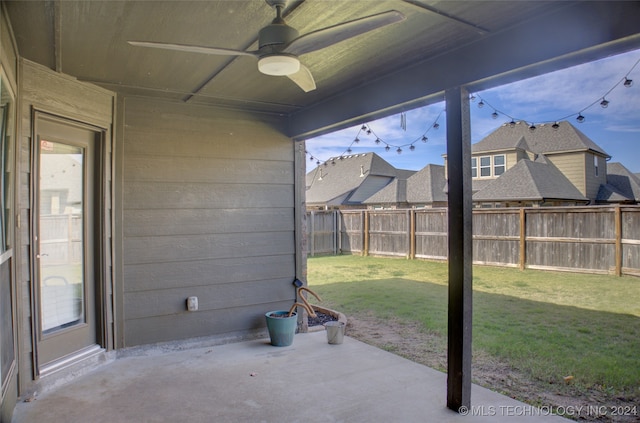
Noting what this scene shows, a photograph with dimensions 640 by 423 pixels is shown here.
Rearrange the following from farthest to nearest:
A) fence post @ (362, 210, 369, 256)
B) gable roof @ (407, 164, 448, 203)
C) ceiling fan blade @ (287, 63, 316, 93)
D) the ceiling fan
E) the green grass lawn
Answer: gable roof @ (407, 164, 448, 203) → fence post @ (362, 210, 369, 256) → the green grass lawn → ceiling fan blade @ (287, 63, 316, 93) → the ceiling fan

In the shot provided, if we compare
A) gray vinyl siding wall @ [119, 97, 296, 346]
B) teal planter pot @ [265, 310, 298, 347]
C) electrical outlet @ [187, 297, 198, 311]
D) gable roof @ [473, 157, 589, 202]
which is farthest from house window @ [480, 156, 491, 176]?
electrical outlet @ [187, 297, 198, 311]

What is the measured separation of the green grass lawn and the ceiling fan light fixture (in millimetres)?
3117

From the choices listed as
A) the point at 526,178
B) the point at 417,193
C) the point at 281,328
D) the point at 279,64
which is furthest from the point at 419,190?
the point at 279,64

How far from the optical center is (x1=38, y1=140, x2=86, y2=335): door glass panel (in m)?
3.18

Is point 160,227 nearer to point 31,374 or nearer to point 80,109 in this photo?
point 80,109

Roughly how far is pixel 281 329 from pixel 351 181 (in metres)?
16.6

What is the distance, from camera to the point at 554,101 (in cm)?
1511

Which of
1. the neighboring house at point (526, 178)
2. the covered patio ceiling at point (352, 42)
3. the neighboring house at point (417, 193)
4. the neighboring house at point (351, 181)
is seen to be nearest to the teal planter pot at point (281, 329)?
the covered patio ceiling at point (352, 42)

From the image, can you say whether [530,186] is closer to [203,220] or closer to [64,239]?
Answer: [203,220]

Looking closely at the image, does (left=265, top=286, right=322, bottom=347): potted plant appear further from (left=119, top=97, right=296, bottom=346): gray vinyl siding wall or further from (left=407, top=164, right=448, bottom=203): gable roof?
(left=407, top=164, right=448, bottom=203): gable roof

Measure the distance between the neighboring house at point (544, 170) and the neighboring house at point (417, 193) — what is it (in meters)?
2.22

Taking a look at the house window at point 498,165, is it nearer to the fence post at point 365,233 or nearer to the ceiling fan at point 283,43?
the fence post at point 365,233

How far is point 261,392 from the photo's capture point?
3.05 metres

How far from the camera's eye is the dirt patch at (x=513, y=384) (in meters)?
2.81
